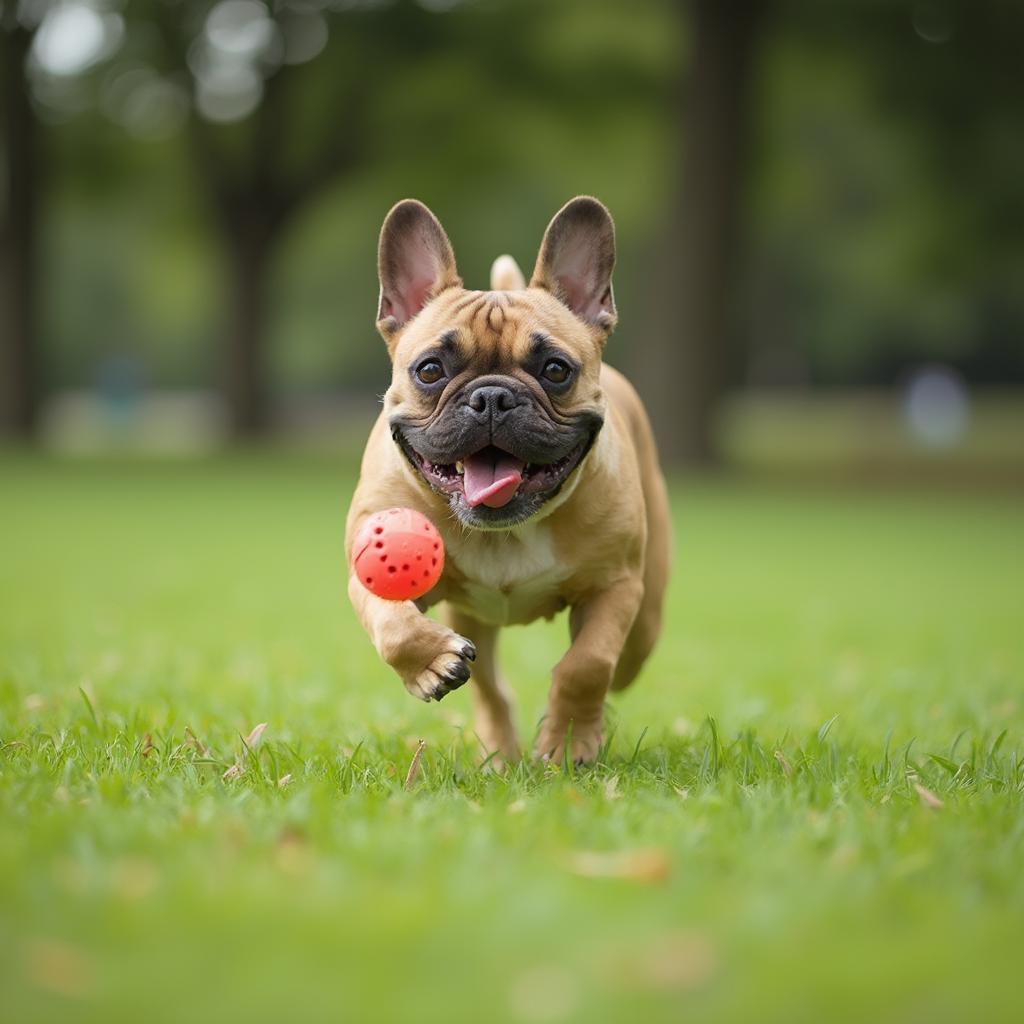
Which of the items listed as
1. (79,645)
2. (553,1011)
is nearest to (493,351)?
(553,1011)

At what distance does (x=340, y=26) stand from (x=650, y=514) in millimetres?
25199

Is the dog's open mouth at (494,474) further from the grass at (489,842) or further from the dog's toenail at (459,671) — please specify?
the grass at (489,842)

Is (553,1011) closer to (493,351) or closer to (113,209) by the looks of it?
(493,351)

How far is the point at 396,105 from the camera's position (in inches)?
1103

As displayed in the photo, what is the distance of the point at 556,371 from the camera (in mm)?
4367

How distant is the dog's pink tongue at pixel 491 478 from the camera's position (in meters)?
4.09

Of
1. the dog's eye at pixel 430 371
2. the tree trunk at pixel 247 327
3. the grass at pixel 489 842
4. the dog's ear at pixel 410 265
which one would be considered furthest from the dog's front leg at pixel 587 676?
the tree trunk at pixel 247 327

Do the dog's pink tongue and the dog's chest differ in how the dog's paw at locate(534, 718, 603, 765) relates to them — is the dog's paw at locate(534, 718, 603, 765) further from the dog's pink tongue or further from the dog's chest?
the dog's pink tongue

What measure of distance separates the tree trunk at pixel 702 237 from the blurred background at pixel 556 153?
46 millimetres

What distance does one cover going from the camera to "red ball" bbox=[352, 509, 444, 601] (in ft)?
12.9

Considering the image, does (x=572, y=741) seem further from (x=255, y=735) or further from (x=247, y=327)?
(x=247, y=327)

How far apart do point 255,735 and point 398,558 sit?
101 cm

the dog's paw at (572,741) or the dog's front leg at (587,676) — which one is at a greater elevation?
the dog's front leg at (587,676)

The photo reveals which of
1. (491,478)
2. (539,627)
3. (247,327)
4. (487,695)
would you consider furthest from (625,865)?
(247,327)
